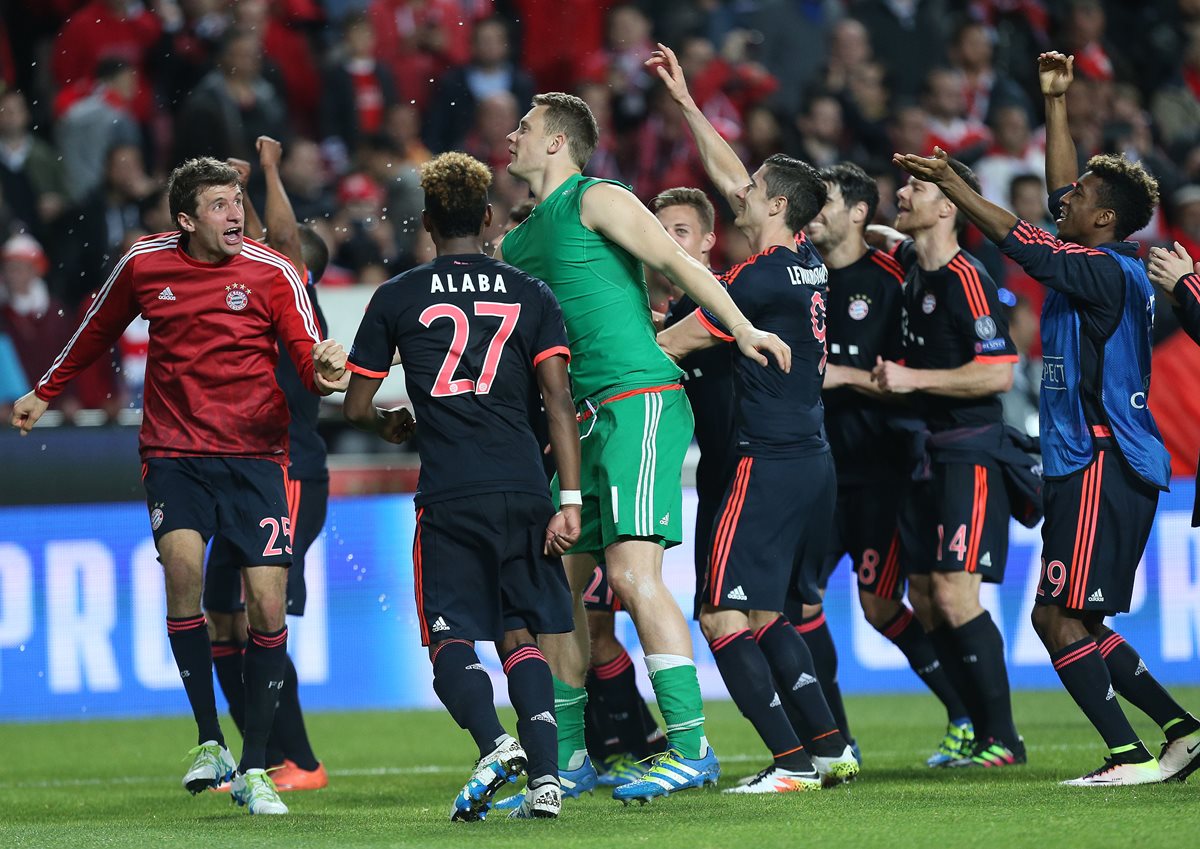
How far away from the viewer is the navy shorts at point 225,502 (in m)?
6.73

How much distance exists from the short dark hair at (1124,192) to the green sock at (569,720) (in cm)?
284

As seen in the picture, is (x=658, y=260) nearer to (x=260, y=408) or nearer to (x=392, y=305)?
(x=392, y=305)

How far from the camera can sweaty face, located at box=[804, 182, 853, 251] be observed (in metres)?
8.28

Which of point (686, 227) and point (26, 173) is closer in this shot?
point (686, 227)

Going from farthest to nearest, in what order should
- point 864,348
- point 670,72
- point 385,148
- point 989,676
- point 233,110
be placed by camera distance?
point 385,148
point 233,110
point 864,348
point 989,676
point 670,72

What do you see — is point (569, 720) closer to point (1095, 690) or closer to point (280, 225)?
point (1095, 690)

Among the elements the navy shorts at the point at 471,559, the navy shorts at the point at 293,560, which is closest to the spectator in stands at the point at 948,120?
the navy shorts at the point at 293,560

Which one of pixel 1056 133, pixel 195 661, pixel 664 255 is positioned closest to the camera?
pixel 664 255

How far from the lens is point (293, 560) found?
7.80 meters

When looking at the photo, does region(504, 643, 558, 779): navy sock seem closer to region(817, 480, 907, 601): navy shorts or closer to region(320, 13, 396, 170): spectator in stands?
region(817, 480, 907, 601): navy shorts

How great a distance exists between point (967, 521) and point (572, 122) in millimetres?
2751

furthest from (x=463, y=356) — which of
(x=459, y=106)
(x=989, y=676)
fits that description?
(x=459, y=106)

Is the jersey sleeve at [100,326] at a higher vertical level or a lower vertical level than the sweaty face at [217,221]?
lower

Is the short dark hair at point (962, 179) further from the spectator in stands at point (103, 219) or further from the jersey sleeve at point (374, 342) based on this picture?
the spectator in stands at point (103, 219)
